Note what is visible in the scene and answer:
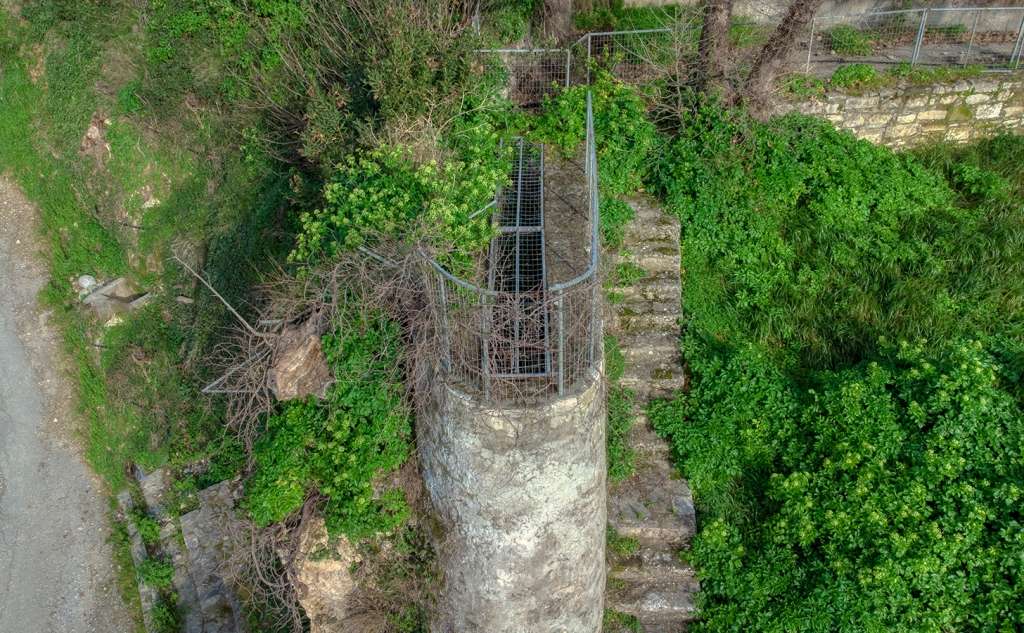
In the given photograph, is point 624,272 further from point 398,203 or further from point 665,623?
point 665,623

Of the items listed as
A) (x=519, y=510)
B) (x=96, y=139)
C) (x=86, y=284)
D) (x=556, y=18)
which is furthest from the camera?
(x=96, y=139)

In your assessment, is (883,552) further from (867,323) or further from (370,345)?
(370,345)

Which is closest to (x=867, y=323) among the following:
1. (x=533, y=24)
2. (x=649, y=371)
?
(x=649, y=371)

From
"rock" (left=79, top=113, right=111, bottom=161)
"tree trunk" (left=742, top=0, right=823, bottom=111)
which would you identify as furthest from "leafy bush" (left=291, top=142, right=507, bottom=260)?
"rock" (left=79, top=113, right=111, bottom=161)

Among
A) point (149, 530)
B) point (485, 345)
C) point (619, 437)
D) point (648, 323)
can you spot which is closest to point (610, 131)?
point (648, 323)

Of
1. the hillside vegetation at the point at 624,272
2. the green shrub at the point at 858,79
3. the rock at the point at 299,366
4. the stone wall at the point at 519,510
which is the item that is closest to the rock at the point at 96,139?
the hillside vegetation at the point at 624,272

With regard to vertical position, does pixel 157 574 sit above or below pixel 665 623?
below
